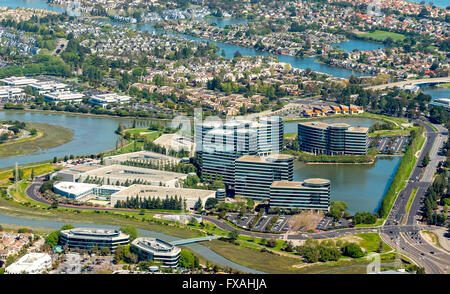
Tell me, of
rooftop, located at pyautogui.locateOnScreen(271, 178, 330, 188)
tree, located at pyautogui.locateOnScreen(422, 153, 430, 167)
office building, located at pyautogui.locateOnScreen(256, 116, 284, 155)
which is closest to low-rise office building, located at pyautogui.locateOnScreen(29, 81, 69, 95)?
office building, located at pyautogui.locateOnScreen(256, 116, 284, 155)

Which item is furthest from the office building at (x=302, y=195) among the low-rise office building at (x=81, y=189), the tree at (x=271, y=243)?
the low-rise office building at (x=81, y=189)

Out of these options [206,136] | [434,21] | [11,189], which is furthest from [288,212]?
[434,21]

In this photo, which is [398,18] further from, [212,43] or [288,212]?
[288,212]

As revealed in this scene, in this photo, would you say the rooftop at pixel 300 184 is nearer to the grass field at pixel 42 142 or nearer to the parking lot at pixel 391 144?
the parking lot at pixel 391 144

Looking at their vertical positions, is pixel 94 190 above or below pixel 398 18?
below

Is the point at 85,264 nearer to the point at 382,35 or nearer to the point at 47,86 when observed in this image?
the point at 47,86

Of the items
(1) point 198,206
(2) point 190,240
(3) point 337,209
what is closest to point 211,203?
(1) point 198,206
